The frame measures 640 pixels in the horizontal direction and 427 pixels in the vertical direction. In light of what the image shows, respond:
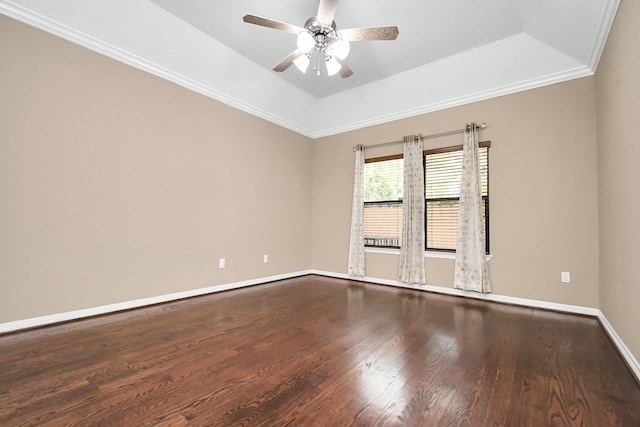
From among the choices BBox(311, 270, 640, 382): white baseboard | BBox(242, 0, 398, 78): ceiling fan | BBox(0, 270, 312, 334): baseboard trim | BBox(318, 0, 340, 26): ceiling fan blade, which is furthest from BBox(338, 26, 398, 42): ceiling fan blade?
BBox(0, 270, 312, 334): baseboard trim

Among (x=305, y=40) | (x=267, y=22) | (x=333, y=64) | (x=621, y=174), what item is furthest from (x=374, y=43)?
(x=621, y=174)

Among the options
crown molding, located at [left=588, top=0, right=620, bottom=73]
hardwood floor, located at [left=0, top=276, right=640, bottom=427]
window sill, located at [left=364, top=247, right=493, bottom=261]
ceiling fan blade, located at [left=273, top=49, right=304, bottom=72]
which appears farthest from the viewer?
window sill, located at [left=364, top=247, right=493, bottom=261]

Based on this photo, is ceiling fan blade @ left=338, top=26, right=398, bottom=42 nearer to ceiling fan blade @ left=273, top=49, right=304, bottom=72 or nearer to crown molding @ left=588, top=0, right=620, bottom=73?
ceiling fan blade @ left=273, top=49, right=304, bottom=72

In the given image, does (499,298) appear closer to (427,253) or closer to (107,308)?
(427,253)

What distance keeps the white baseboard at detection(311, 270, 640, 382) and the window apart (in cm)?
60

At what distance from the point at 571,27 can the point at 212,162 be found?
4388mm

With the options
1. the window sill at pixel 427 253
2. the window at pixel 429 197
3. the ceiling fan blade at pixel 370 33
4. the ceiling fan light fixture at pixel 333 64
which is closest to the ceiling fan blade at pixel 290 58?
the ceiling fan light fixture at pixel 333 64

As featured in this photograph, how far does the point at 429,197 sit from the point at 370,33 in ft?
8.40

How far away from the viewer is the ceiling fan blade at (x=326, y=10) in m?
2.43

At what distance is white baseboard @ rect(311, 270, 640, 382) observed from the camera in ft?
6.73

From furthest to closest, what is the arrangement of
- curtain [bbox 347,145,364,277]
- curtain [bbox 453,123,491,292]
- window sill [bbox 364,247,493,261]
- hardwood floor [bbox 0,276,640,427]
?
1. curtain [bbox 347,145,364,277]
2. window sill [bbox 364,247,493,261]
3. curtain [bbox 453,123,491,292]
4. hardwood floor [bbox 0,276,640,427]

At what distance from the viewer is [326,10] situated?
2508 mm

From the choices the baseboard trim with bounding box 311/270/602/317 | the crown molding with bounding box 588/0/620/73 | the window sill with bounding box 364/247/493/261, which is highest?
the crown molding with bounding box 588/0/620/73

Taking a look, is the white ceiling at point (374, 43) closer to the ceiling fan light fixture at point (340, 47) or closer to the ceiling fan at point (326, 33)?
the ceiling fan at point (326, 33)
